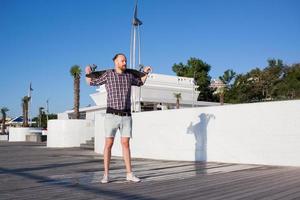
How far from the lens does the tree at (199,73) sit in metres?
54.5

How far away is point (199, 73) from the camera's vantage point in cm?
5709

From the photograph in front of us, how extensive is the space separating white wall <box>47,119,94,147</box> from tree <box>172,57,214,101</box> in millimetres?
34167

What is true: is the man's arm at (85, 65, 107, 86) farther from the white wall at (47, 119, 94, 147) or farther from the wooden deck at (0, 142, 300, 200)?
the white wall at (47, 119, 94, 147)

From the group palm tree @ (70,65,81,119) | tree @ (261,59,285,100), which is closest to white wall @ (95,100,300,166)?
palm tree @ (70,65,81,119)

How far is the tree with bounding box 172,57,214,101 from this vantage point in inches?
2144

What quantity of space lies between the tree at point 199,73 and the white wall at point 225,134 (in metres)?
41.4

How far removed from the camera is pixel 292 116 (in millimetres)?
8586

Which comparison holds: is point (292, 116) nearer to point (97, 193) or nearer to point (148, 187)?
point (148, 187)

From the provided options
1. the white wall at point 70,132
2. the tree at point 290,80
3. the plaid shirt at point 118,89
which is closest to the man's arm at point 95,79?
the plaid shirt at point 118,89

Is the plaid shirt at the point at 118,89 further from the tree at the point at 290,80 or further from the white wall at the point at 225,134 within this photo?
the tree at the point at 290,80

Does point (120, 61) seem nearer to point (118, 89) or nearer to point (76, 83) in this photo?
point (118, 89)

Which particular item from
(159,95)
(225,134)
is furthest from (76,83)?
(225,134)

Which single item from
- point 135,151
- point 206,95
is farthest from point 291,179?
point 206,95

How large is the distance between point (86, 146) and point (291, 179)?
537 inches
